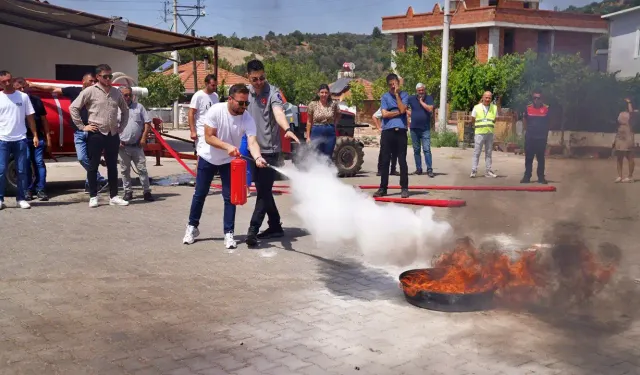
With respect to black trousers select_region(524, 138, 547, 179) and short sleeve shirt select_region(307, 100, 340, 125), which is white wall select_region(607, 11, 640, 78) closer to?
short sleeve shirt select_region(307, 100, 340, 125)

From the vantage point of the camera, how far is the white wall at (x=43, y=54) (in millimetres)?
18875

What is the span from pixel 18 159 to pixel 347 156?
7086 millimetres

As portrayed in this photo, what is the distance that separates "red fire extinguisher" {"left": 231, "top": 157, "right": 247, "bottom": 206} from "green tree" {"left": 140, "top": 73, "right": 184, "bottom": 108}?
34.8 m

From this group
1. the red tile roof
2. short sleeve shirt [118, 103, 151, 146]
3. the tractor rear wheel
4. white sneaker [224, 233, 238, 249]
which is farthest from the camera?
the red tile roof

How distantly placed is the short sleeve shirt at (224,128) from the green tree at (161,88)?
34.3m

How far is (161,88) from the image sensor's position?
4097 centimetres

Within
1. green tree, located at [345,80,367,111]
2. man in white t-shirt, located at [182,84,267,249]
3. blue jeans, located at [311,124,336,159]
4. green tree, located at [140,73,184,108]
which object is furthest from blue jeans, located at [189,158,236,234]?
green tree, located at [140,73,184,108]

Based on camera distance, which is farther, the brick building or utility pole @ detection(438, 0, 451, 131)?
utility pole @ detection(438, 0, 451, 131)

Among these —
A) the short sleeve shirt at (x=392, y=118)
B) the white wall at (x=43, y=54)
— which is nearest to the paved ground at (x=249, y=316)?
the short sleeve shirt at (x=392, y=118)

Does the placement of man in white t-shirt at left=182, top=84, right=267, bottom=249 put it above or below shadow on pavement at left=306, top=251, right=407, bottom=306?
above

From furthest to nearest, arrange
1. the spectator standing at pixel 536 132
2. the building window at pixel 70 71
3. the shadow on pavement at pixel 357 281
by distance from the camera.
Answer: the building window at pixel 70 71 → the spectator standing at pixel 536 132 → the shadow on pavement at pixel 357 281

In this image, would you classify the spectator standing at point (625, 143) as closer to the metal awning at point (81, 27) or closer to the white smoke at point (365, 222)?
the white smoke at point (365, 222)

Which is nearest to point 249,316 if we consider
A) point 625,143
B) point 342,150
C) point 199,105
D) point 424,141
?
point 199,105

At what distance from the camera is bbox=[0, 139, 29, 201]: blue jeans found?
31.6ft
